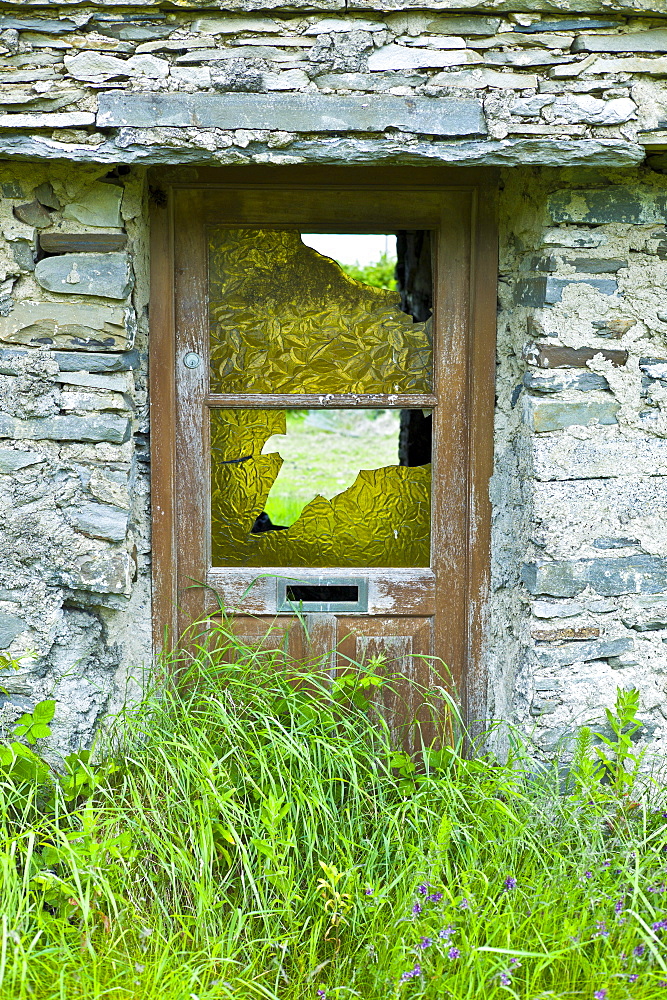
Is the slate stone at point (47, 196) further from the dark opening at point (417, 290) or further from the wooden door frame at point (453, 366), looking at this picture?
the dark opening at point (417, 290)

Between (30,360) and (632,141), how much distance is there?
180 cm

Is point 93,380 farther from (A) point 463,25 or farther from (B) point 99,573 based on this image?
Result: (A) point 463,25

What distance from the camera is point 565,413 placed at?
8.28ft

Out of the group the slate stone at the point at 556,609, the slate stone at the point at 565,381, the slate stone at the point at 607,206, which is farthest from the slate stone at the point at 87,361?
the slate stone at the point at 556,609

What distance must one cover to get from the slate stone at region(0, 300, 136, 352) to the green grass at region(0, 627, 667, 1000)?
3.22ft

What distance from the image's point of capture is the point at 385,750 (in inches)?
103

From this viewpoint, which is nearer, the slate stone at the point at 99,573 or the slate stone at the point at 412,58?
the slate stone at the point at 412,58

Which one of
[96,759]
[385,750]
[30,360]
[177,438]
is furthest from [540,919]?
[30,360]

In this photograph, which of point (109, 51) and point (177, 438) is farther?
point (177, 438)

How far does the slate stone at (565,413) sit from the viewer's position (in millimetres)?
2518

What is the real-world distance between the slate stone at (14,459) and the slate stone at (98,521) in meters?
0.18

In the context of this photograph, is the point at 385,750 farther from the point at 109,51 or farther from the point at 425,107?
the point at 109,51


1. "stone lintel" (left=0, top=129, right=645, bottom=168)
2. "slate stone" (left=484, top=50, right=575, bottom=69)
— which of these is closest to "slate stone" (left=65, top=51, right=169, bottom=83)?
"stone lintel" (left=0, top=129, right=645, bottom=168)

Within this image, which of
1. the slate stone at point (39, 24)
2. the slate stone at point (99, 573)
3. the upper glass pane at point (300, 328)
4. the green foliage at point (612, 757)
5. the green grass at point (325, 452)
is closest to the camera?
the slate stone at point (39, 24)
